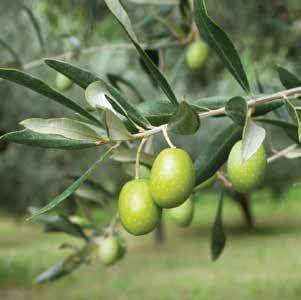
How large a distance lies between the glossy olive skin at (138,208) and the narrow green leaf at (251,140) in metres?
0.13

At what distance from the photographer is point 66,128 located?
2.54 ft

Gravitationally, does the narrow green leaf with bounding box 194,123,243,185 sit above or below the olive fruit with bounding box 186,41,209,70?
below

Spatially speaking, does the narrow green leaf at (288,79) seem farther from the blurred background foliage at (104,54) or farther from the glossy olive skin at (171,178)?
the glossy olive skin at (171,178)

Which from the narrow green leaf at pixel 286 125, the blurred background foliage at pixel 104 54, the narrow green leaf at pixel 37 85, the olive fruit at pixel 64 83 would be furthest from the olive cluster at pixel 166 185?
the olive fruit at pixel 64 83

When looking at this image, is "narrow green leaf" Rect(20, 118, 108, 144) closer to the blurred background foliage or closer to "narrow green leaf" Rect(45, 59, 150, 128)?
"narrow green leaf" Rect(45, 59, 150, 128)

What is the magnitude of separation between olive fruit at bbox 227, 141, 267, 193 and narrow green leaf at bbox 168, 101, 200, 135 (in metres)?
0.08

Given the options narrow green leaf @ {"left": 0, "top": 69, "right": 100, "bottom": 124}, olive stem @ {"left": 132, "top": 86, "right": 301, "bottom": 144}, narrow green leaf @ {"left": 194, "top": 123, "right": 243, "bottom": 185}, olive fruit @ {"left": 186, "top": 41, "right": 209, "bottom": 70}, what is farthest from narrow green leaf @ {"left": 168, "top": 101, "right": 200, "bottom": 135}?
olive fruit @ {"left": 186, "top": 41, "right": 209, "bottom": 70}

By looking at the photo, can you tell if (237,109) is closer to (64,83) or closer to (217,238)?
(217,238)

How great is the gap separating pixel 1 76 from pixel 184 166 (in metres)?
0.24

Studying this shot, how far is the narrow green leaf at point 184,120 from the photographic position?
723 mm

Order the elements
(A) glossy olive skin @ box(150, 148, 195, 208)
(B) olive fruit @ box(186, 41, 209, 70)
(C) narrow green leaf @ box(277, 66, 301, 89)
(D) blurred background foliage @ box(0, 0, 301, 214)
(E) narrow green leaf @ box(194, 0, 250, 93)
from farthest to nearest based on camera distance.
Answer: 1. (D) blurred background foliage @ box(0, 0, 301, 214)
2. (B) olive fruit @ box(186, 41, 209, 70)
3. (C) narrow green leaf @ box(277, 66, 301, 89)
4. (E) narrow green leaf @ box(194, 0, 250, 93)
5. (A) glossy olive skin @ box(150, 148, 195, 208)

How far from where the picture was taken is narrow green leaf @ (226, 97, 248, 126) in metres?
0.75

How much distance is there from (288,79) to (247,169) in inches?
12.0

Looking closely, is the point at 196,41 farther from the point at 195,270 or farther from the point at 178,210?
the point at 195,270
